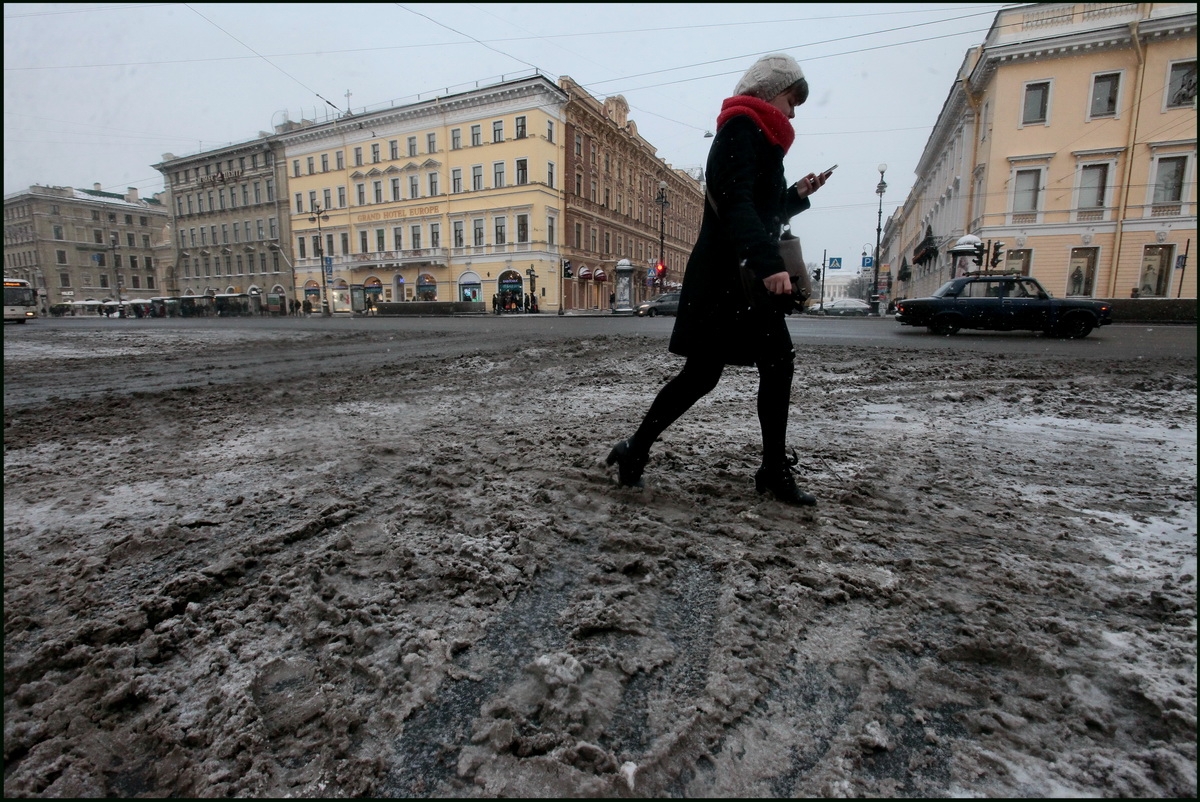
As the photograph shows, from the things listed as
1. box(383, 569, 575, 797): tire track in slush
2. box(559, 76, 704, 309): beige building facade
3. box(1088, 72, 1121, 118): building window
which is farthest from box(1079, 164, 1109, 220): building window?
box(383, 569, 575, 797): tire track in slush

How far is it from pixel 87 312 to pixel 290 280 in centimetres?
2100

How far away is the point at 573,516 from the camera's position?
214cm

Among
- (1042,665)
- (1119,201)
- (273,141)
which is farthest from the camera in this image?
(273,141)

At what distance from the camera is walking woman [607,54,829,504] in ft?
7.32

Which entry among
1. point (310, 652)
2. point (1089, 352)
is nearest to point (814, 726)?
point (310, 652)

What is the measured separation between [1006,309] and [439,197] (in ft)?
131

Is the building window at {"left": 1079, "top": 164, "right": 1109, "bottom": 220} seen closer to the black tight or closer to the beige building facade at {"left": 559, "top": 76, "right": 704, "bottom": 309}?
the beige building facade at {"left": 559, "top": 76, "right": 704, "bottom": 309}

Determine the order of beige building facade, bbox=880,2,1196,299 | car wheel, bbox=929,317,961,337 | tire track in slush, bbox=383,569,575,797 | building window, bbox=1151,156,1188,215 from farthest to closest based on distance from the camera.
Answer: building window, bbox=1151,156,1188,215 < beige building facade, bbox=880,2,1196,299 < car wheel, bbox=929,317,961,337 < tire track in slush, bbox=383,569,575,797

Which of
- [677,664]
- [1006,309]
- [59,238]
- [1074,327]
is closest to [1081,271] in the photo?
[1074,327]

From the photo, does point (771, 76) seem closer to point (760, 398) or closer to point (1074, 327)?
point (760, 398)

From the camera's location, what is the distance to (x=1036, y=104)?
2644 centimetres

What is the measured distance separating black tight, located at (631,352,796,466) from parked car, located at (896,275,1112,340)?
12285 millimetres

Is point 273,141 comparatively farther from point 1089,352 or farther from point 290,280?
point 1089,352

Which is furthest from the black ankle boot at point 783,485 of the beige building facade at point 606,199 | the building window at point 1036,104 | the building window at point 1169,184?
the building window at point 1169,184
